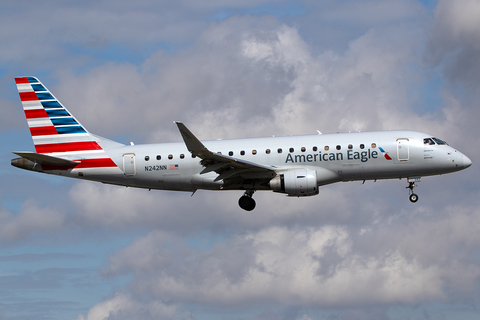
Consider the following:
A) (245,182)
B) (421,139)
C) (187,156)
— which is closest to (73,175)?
(187,156)

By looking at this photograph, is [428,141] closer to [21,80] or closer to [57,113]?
[57,113]

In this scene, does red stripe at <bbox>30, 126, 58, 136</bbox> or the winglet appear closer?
the winglet

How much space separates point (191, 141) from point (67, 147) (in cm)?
1339

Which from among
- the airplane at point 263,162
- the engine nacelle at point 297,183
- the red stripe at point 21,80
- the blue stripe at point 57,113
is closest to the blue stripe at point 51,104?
the blue stripe at point 57,113

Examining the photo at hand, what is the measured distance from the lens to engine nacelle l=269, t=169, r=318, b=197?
134 feet

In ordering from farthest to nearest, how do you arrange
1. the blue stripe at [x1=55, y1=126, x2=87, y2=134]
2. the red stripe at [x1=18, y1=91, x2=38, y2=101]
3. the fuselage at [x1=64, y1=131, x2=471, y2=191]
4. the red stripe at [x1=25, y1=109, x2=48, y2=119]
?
the red stripe at [x1=18, y1=91, x2=38, y2=101]
the red stripe at [x1=25, y1=109, x2=48, y2=119]
the blue stripe at [x1=55, y1=126, x2=87, y2=134]
the fuselage at [x1=64, y1=131, x2=471, y2=191]

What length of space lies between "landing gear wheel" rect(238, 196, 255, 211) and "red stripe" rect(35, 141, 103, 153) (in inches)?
450

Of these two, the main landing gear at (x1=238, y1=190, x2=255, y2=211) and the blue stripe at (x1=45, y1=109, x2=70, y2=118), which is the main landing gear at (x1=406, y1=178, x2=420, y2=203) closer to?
the main landing gear at (x1=238, y1=190, x2=255, y2=211)

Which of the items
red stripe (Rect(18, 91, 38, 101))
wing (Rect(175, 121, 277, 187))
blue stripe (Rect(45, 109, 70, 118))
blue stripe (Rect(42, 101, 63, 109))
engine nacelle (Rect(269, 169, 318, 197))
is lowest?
engine nacelle (Rect(269, 169, 318, 197))

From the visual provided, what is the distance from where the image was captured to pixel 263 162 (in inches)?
1670

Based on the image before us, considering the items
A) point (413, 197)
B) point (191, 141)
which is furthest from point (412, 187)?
point (191, 141)

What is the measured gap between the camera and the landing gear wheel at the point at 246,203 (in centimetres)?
4450

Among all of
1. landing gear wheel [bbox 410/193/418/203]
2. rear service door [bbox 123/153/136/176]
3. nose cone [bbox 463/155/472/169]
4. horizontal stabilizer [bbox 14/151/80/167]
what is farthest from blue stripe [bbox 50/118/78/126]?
nose cone [bbox 463/155/472/169]

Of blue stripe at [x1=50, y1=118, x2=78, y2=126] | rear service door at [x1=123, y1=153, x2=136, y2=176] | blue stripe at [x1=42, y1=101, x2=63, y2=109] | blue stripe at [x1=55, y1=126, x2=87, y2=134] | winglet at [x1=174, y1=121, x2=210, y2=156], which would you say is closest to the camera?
winglet at [x1=174, y1=121, x2=210, y2=156]
